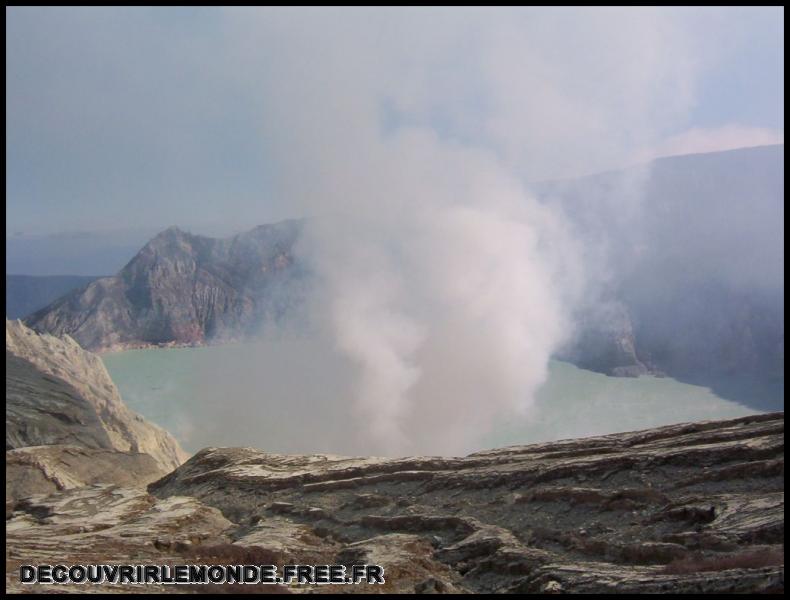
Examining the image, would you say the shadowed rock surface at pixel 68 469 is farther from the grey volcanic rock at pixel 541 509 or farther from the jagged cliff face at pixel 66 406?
the grey volcanic rock at pixel 541 509

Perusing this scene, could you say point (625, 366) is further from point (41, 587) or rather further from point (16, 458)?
point (41, 587)

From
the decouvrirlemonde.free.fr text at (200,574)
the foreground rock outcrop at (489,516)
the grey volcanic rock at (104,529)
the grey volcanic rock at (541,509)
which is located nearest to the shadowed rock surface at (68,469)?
the grey volcanic rock at (104,529)

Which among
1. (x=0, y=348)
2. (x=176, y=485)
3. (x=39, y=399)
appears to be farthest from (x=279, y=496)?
(x=39, y=399)

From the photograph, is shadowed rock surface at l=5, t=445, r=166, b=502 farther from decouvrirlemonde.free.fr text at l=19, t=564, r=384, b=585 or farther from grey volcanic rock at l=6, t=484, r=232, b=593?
decouvrirlemonde.free.fr text at l=19, t=564, r=384, b=585

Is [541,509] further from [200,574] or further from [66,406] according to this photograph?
[66,406]

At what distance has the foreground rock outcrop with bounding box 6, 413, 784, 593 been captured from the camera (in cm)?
1346

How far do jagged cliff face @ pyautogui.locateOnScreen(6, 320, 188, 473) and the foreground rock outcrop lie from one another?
825 cm

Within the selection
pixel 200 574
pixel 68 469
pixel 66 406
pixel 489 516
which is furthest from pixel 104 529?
pixel 66 406

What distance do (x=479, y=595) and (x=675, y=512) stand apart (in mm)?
5934

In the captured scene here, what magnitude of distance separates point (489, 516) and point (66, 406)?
24674 millimetres

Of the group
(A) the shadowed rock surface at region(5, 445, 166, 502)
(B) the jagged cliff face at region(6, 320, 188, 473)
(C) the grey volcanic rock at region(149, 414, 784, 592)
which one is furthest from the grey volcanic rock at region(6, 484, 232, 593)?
(B) the jagged cliff face at region(6, 320, 188, 473)

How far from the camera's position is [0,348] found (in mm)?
25531

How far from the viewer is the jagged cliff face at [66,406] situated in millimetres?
30453

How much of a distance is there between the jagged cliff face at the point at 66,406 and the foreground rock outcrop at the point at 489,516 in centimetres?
825
